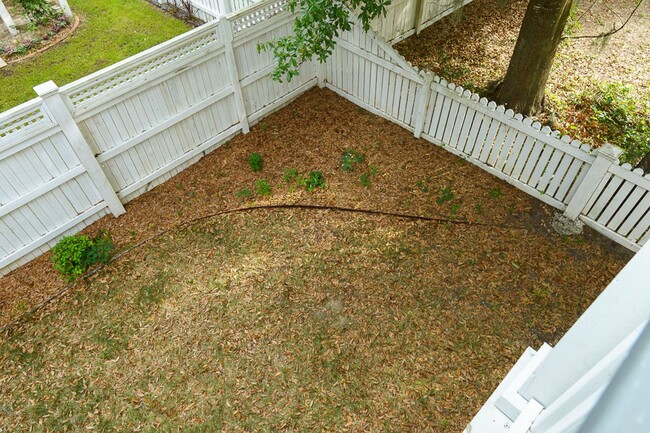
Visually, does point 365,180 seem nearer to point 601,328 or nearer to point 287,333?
point 287,333

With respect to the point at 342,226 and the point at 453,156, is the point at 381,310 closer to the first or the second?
the point at 342,226

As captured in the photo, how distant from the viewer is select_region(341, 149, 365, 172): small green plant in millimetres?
6641

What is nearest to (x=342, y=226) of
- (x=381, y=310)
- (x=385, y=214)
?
(x=385, y=214)

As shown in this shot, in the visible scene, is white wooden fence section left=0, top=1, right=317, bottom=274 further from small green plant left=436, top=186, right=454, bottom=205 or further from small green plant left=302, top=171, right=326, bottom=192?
small green plant left=436, top=186, right=454, bottom=205

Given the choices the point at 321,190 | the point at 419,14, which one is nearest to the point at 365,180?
the point at 321,190

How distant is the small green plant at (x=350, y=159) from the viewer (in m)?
6.64

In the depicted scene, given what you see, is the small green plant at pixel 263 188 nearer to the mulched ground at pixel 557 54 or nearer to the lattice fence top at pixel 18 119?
the lattice fence top at pixel 18 119

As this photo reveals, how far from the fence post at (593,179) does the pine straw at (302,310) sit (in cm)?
36

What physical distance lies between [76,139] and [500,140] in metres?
5.55

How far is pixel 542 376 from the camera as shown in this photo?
5.10 ft

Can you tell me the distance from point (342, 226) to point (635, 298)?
4902mm

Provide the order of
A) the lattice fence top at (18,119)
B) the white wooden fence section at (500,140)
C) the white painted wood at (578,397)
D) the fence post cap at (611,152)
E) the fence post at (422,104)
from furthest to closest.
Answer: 1. the fence post at (422,104)
2. the white wooden fence section at (500,140)
3. the fence post cap at (611,152)
4. the lattice fence top at (18,119)
5. the white painted wood at (578,397)

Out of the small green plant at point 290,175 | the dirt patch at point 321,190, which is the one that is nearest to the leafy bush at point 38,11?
the dirt patch at point 321,190

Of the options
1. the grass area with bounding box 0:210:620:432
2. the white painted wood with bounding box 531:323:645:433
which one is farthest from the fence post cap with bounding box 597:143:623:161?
the white painted wood with bounding box 531:323:645:433
